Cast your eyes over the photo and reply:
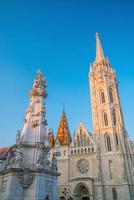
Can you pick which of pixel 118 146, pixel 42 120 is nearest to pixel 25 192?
pixel 42 120

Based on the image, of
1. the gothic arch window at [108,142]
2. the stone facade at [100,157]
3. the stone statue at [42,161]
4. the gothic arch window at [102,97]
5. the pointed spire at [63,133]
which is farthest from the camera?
the gothic arch window at [102,97]

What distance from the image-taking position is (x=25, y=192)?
859cm

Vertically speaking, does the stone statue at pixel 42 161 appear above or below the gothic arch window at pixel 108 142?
below

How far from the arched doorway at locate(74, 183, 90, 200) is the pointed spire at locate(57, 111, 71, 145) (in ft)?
27.5

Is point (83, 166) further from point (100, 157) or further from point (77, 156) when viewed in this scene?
point (100, 157)

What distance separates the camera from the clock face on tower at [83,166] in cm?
2853

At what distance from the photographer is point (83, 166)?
95.0 feet

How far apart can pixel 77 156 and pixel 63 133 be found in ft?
24.8

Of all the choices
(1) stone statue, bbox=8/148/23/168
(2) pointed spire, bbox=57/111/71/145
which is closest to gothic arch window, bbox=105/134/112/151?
(2) pointed spire, bbox=57/111/71/145

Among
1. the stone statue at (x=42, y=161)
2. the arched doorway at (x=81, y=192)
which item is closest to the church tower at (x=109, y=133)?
the arched doorway at (x=81, y=192)

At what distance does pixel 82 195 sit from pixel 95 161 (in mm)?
5515

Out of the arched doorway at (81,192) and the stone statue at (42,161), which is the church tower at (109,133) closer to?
the arched doorway at (81,192)

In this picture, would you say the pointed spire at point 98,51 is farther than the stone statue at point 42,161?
Yes

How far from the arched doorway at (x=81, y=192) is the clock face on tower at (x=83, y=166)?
2247mm
